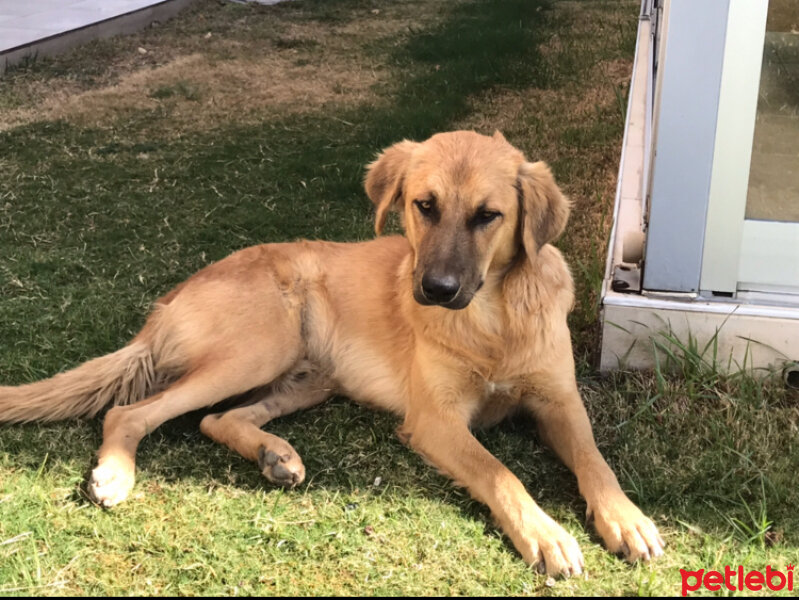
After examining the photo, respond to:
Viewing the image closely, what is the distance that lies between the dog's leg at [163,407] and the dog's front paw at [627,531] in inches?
53.2

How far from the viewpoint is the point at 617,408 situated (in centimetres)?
310

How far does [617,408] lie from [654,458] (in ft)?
1.08

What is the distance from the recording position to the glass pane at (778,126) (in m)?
2.96

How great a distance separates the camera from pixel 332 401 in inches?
130

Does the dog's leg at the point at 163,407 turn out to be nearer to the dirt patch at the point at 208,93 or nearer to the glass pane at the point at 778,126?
the glass pane at the point at 778,126

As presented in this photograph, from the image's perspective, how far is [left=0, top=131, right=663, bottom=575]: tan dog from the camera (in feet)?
8.56

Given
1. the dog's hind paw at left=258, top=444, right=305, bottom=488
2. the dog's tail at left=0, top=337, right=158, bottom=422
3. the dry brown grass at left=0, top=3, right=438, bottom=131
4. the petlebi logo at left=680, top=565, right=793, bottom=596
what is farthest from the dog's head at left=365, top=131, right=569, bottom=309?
the dry brown grass at left=0, top=3, right=438, bottom=131

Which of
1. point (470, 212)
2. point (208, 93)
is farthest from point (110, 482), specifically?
point (208, 93)

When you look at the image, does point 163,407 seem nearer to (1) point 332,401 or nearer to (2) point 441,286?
(1) point 332,401

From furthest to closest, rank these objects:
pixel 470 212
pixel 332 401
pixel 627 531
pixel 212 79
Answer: pixel 212 79 < pixel 332 401 < pixel 470 212 < pixel 627 531

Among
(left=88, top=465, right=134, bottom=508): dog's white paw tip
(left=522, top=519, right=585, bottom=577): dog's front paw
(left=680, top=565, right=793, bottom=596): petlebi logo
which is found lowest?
(left=680, top=565, right=793, bottom=596): petlebi logo

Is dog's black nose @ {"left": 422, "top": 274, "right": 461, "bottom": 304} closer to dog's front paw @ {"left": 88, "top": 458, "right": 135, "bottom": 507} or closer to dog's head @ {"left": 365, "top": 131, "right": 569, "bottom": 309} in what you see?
dog's head @ {"left": 365, "top": 131, "right": 569, "bottom": 309}

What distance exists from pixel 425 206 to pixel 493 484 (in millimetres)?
948

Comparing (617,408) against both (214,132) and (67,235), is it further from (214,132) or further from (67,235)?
(214,132)
